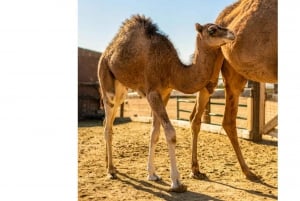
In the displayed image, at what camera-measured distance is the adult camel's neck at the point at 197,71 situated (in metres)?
2.93

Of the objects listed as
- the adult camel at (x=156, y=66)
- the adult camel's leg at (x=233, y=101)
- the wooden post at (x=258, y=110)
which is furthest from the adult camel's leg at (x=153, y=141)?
the wooden post at (x=258, y=110)

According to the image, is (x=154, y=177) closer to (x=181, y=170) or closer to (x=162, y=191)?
(x=162, y=191)

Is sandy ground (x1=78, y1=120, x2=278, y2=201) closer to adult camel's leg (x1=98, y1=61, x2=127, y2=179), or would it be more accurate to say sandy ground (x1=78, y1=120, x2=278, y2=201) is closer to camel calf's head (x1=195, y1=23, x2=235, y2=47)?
adult camel's leg (x1=98, y1=61, x2=127, y2=179)

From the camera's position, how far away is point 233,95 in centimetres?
354

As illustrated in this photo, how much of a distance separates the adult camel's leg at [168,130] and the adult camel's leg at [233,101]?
0.72m

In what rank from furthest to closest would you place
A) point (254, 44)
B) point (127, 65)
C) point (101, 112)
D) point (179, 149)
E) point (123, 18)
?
point (101, 112) < point (179, 149) < point (123, 18) < point (127, 65) < point (254, 44)

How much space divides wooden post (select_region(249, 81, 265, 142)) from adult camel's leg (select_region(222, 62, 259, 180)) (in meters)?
1.79

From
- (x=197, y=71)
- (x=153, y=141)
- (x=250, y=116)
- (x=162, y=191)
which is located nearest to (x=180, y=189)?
(x=162, y=191)

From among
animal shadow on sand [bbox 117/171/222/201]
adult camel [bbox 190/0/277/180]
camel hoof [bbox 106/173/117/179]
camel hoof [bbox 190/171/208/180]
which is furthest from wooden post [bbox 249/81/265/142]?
camel hoof [bbox 106/173/117/179]

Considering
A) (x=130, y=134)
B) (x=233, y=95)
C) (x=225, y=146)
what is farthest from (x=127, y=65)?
(x=130, y=134)

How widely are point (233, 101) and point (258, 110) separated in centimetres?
196
